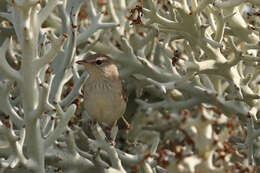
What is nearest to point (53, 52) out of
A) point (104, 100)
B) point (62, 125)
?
point (62, 125)

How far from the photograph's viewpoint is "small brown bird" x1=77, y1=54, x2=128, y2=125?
5.68 m

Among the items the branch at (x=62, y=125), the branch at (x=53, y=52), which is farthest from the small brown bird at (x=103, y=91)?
the branch at (x=62, y=125)

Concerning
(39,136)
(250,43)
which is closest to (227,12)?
(250,43)

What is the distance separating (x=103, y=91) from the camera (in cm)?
577

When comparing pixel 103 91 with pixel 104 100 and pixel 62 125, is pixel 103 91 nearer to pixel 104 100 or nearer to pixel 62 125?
pixel 104 100

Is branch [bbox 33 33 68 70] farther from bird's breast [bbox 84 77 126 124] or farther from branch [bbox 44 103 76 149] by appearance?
bird's breast [bbox 84 77 126 124]

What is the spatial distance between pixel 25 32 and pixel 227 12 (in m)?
1.82

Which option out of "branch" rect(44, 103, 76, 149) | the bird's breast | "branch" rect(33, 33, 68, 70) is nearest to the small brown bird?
the bird's breast

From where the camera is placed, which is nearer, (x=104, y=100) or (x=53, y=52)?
(x=53, y=52)

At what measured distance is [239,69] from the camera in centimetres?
A: 520

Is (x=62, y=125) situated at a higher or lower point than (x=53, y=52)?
lower

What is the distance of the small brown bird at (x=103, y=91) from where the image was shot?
5676 millimetres

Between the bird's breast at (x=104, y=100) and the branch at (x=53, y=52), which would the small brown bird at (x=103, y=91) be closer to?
the bird's breast at (x=104, y=100)

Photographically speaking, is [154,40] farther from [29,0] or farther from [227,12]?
Result: [29,0]
